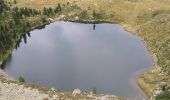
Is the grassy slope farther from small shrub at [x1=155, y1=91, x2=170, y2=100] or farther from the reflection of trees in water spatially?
the reflection of trees in water

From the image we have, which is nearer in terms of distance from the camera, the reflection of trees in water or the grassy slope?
the reflection of trees in water

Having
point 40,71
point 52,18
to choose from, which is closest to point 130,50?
point 40,71

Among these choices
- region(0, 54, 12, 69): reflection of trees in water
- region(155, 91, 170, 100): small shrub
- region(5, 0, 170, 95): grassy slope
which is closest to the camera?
region(155, 91, 170, 100): small shrub

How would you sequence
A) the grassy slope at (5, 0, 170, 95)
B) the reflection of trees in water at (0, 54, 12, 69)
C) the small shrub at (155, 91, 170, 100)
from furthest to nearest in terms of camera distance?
the grassy slope at (5, 0, 170, 95) < the reflection of trees in water at (0, 54, 12, 69) < the small shrub at (155, 91, 170, 100)

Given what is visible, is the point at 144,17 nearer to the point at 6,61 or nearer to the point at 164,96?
the point at 6,61

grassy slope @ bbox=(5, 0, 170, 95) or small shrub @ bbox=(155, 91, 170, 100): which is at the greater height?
grassy slope @ bbox=(5, 0, 170, 95)

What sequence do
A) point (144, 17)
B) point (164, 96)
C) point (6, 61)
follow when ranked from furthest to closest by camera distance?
point (144, 17), point (6, 61), point (164, 96)

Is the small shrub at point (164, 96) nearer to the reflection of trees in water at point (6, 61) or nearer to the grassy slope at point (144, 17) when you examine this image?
the grassy slope at point (144, 17)

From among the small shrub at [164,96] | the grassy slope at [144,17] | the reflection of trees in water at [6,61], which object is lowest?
the small shrub at [164,96]

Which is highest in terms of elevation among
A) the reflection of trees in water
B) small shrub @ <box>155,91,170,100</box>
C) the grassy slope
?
the grassy slope

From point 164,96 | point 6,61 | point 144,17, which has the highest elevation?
point 144,17
